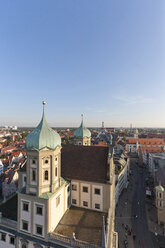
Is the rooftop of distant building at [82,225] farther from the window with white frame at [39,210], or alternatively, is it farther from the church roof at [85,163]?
the church roof at [85,163]

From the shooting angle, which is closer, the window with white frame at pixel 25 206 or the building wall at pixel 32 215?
the building wall at pixel 32 215

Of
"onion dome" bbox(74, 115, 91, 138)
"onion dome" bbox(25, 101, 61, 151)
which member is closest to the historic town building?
"onion dome" bbox(25, 101, 61, 151)

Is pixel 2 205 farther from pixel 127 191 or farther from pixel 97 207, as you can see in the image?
pixel 127 191

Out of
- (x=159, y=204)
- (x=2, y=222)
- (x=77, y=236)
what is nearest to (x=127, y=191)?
(x=159, y=204)

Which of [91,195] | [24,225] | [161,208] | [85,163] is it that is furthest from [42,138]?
[161,208]

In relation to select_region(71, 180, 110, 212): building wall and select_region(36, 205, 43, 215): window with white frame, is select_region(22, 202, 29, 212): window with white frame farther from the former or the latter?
select_region(71, 180, 110, 212): building wall

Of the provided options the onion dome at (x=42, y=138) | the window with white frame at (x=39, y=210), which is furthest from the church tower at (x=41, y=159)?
the window with white frame at (x=39, y=210)
